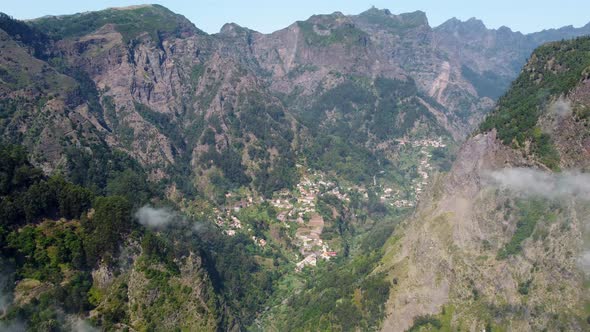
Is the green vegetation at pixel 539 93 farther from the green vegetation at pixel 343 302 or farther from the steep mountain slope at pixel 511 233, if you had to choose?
the green vegetation at pixel 343 302

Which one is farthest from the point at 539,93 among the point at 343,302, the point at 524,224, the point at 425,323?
the point at 343,302

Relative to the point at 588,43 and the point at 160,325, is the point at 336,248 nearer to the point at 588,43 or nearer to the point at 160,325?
the point at 160,325

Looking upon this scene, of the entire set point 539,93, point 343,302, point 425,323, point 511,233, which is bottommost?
point 343,302

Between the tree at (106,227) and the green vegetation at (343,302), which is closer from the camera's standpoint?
the tree at (106,227)

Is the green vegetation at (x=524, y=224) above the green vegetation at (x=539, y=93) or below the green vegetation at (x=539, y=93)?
below

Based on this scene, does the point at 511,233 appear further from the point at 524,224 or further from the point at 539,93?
the point at 539,93

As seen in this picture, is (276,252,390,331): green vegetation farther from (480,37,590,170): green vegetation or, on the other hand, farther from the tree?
the tree

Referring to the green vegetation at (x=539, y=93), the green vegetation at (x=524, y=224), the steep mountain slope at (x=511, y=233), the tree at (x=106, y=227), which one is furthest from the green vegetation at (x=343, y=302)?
the tree at (x=106, y=227)
